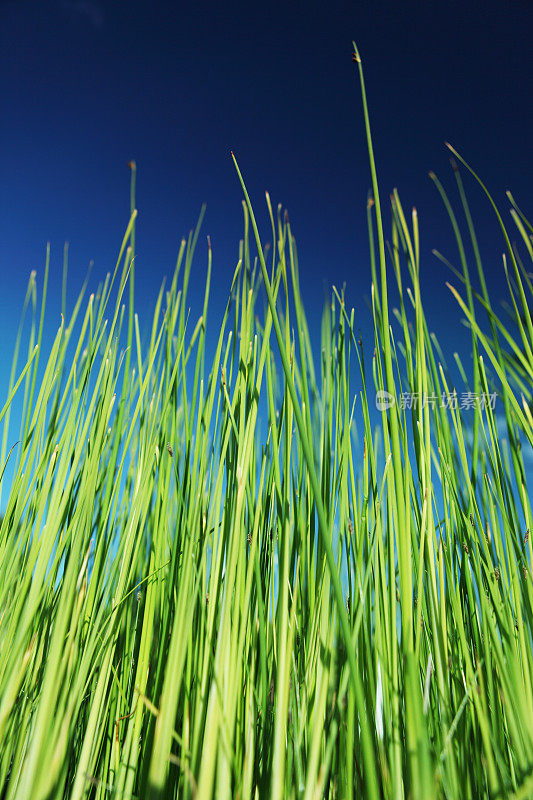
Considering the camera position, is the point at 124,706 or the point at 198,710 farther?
the point at 124,706

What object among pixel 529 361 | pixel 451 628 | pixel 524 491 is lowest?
pixel 451 628

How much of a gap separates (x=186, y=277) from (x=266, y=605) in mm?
535

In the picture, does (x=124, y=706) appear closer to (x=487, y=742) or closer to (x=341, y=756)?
(x=341, y=756)

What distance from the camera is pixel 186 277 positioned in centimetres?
73

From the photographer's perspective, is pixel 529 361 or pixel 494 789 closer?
pixel 494 789

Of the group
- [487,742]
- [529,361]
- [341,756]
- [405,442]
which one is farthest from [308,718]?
[529,361]

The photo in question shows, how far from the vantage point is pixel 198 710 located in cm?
51

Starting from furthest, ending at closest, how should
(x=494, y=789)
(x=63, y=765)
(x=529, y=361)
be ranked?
1. (x=529, y=361)
2. (x=63, y=765)
3. (x=494, y=789)

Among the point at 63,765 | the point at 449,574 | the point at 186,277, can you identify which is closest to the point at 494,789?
the point at 449,574

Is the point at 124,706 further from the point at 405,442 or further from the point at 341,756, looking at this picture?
the point at 405,442

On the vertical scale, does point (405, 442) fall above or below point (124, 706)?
above

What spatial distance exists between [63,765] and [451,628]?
548 millimetres

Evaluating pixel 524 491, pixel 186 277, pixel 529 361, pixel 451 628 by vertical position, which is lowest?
pixel 451 628

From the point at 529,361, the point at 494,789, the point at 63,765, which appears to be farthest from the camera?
the point at 529,361
